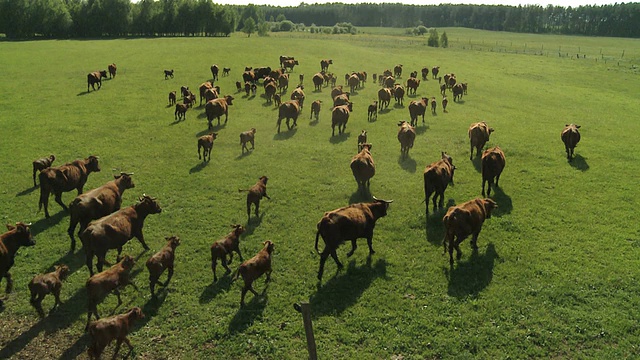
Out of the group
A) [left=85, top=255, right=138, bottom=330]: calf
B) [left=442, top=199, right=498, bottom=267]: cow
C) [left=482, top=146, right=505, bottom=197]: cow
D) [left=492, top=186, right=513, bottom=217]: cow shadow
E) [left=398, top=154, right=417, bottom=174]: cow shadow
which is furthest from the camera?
[left=398, top=154, right=417, bottom=174]: cow shadow

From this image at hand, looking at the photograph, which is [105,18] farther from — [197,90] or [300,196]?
[300,196]

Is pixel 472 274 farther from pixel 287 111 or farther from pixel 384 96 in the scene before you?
pixel 384 96

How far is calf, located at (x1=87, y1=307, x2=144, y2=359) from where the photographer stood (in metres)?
7.83

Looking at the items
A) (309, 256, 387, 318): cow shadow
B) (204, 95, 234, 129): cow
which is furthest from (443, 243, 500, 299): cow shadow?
(204, 95, 234, 129): cow

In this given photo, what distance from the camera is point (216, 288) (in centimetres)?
1044

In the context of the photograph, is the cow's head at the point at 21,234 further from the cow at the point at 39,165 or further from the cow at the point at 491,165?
the cow at the point at 491,165

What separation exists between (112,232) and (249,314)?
4299 mm

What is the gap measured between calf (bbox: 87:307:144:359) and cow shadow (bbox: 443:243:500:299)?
7465 mm

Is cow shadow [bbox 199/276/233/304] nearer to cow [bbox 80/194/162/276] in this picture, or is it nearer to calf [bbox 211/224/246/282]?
calf [bbox 211/224/246/282]

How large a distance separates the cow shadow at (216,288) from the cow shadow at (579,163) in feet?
55.0

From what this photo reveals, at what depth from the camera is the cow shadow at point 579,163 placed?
1900cm

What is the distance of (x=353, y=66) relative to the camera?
4625 cm

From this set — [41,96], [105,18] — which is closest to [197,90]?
[41,96]

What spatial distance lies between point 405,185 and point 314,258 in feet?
21.0
